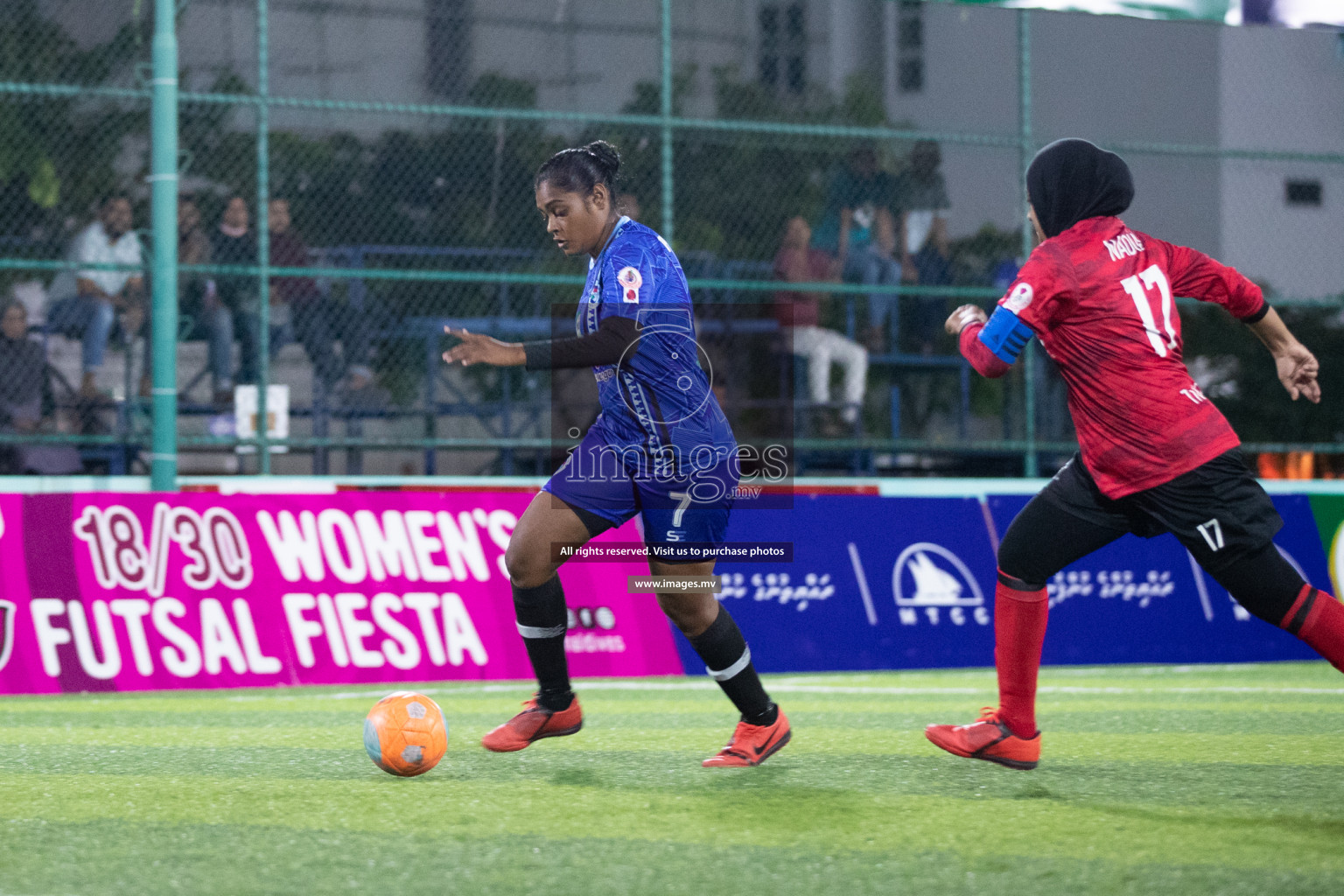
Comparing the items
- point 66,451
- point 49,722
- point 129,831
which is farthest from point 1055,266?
point 66,451

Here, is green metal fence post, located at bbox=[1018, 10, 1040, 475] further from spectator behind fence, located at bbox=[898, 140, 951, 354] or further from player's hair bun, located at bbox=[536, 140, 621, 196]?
player's hair bun, located at bbox=[536, 140, 621, 196]

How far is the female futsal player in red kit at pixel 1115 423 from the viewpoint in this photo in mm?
4934

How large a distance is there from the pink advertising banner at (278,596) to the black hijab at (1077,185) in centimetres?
501

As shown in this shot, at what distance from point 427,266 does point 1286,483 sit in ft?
23.0

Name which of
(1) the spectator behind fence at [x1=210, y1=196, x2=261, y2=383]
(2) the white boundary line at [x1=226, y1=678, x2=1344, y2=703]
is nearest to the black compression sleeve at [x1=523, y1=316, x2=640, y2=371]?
(2) the white boundary line at [x1=226, y1=678, x2=1344, y2=703]

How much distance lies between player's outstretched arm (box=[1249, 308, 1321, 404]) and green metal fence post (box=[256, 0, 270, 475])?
309 inches

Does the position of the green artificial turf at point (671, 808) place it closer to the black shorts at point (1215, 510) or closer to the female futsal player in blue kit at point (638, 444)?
the female futsal player in blue kit at point (638, 444)

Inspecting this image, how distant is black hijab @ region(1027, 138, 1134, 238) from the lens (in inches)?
205

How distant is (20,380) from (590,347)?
25.2 ft

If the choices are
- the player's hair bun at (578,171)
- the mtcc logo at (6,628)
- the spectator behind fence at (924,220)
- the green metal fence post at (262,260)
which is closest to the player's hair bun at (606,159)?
the player's hair bun at (578,171)

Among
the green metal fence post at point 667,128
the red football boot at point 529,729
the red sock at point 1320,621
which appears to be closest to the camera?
the red sock at point 1320,621

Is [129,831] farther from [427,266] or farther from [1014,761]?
[427,266]

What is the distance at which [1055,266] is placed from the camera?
5.09 meters

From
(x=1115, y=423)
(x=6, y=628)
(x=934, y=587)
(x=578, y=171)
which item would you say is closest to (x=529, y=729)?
(x=578, y=171)
